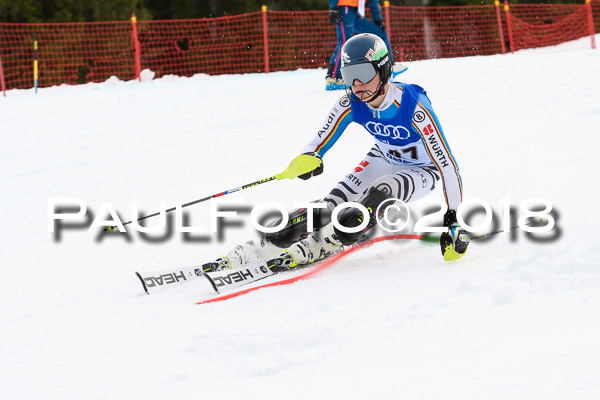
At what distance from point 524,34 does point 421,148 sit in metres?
15.2

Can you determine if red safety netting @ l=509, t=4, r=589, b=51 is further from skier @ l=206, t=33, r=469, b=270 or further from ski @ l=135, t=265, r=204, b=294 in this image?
ski @ l=135, t=265, r=204, b=294

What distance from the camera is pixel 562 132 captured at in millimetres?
7156

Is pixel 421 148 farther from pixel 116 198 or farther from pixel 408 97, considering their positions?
pixel 116 198

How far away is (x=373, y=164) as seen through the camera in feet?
14.9

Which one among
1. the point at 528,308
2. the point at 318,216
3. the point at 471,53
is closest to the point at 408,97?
the point at 318,216

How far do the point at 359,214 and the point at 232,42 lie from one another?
14.8 meters

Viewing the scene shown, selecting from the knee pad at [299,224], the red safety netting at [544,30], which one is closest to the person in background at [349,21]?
the knee pad at [299,224]

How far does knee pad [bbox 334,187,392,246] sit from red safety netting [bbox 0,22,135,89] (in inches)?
507

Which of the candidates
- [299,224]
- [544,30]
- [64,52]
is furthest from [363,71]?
[544,30]

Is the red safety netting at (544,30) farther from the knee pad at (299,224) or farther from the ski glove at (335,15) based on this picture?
the knee pad at (299,224)

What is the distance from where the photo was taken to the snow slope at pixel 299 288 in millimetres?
2566

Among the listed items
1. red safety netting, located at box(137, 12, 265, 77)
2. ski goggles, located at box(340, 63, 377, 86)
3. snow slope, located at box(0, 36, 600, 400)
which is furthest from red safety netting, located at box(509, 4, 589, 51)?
ski goggles, located at box(340, 63, 377, 86)

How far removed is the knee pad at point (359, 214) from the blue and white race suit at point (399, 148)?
0.18ft

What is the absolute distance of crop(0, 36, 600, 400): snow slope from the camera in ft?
8.42
